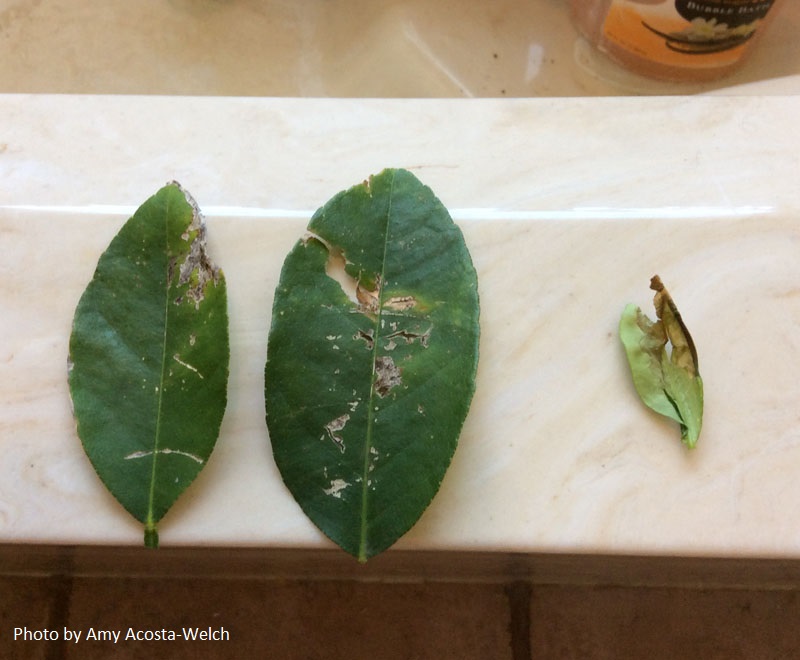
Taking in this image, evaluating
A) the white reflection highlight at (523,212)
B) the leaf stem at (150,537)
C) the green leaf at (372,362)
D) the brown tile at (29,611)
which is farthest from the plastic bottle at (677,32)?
the brown tile at (29,611)

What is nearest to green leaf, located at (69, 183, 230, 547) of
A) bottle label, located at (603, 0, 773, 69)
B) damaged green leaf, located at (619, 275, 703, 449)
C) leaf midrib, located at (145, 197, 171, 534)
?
leaf midrib, located at (145, 197, 171, 534)

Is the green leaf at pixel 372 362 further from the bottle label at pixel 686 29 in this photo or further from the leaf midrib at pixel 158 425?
the bottle label at pixel 686 29

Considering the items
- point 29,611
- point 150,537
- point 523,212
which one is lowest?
point 29,611

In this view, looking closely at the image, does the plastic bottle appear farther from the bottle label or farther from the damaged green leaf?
the damaged green leaf

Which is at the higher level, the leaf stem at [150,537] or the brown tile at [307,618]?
the leaf stem at [150,537]

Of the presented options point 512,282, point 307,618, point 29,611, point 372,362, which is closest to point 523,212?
point 512,282

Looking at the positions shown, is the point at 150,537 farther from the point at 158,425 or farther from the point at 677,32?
the point at 677,32

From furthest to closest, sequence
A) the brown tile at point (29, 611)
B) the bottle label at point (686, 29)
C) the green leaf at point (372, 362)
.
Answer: the brown tile at point (29, 611), the bottle label at point (686, 29), the green leaf at point (372, 362)
